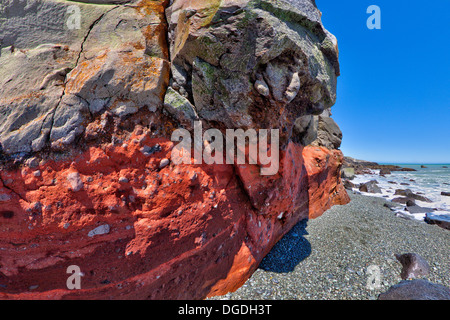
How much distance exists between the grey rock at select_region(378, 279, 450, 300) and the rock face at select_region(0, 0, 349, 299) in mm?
3427

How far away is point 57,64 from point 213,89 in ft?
7.96

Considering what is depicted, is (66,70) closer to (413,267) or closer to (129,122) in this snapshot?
(129,122)

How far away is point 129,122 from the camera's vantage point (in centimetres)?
271

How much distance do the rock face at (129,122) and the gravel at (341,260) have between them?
1256mm

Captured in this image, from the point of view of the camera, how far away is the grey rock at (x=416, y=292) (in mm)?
3297

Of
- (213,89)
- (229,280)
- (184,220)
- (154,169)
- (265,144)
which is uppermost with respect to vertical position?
(213,89)

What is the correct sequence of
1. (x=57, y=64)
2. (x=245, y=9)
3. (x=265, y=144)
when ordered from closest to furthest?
1. (x=245, y=9)
2. (x=57, y=64)
3. (x=265, y=144)

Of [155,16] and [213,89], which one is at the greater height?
[155,16]

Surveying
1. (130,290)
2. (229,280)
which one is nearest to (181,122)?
(130,290)

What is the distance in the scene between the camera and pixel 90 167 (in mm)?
2504

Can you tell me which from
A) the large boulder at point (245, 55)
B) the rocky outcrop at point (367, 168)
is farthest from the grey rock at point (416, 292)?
the rocky outcrop at point (367, 168)

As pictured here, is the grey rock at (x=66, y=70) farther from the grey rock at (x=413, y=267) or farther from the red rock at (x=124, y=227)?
the grey rock at (x=413, y=267)

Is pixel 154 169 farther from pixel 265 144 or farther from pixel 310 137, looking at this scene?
pixel 310 137

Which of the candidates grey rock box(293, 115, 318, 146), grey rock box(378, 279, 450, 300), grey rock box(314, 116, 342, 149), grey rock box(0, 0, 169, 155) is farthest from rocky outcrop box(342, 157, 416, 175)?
grey rock box(0, 0, 169, 155)
